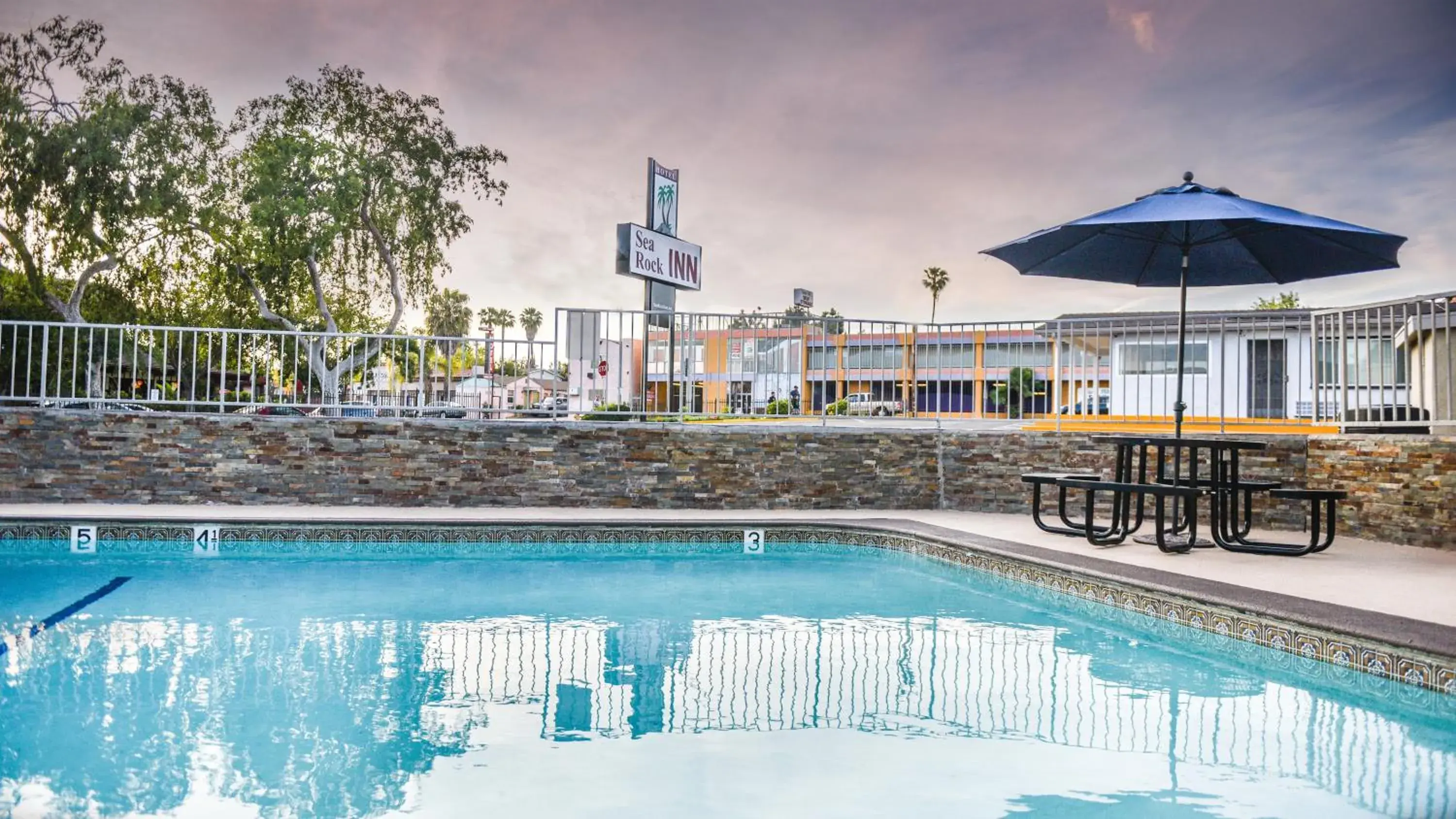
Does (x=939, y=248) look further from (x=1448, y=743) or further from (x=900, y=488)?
(x=1448, y=743)

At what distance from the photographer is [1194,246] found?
7.12 meters

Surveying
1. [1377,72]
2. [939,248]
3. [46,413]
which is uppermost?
[1377,72]

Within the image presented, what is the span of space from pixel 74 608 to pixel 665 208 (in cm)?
906

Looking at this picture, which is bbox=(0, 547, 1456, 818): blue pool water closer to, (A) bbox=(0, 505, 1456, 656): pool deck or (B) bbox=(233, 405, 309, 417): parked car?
(A) bbox=(0, 505, 1456, 656): pool deck

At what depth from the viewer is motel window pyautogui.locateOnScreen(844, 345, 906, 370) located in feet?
32.4

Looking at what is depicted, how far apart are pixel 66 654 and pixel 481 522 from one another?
366 centimetres

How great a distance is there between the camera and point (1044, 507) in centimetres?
924

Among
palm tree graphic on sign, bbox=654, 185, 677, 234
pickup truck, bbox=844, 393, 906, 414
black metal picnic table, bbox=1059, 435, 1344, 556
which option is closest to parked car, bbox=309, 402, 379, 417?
palm tree graphic on sign, bbox=654, 185, 677, 234

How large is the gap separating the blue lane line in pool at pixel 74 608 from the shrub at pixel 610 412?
4.61 meters

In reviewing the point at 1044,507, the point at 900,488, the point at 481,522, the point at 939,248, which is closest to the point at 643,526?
the point at 481,522

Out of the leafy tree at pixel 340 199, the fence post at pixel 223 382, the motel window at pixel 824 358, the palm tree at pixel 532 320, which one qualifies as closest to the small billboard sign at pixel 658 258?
the motel window at pixel 824 358

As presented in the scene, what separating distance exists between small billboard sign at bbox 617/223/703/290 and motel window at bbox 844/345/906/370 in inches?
124

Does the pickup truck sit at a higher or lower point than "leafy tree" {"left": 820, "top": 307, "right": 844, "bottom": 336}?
lower

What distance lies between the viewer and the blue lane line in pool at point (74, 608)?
15.4 feet
